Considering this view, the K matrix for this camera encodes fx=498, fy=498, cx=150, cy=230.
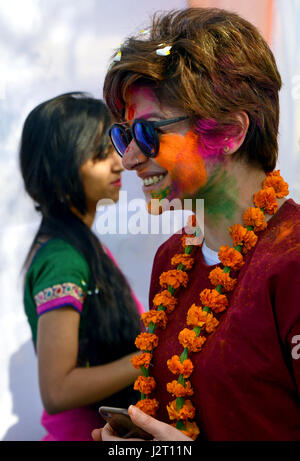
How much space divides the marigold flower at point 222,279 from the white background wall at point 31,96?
1.20 metres

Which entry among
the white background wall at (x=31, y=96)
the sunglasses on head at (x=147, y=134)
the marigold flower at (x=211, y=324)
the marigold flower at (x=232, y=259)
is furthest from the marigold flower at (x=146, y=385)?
the white background wall at (x=31, y=96)

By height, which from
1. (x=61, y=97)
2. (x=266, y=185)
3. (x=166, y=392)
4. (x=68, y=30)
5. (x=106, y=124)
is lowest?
(x=166, y=392)

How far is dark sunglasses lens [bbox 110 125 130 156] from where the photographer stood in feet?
4.58

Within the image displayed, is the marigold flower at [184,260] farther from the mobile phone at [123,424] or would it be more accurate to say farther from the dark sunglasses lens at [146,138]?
the mobile phone at [123,424]

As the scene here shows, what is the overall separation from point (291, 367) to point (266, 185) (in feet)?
1.49

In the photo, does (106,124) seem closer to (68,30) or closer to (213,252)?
(68,30)

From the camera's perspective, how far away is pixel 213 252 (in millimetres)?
1366

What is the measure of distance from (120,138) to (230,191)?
0.36 metres

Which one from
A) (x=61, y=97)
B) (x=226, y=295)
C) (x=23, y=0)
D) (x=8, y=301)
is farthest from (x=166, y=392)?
(x=23, y=0)

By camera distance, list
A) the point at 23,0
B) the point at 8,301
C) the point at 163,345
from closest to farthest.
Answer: the point at 163,345 < the point at 23,0 < the point at 8,301

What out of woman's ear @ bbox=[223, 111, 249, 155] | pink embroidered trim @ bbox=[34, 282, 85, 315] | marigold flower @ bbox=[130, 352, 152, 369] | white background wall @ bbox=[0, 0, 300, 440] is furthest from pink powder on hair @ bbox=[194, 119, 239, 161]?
white background wall @ bbox=[0, 0, 300, 440]

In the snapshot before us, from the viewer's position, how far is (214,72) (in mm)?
1198

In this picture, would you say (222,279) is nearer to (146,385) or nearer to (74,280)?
(146,385)

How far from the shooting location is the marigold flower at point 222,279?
1.21 metres
